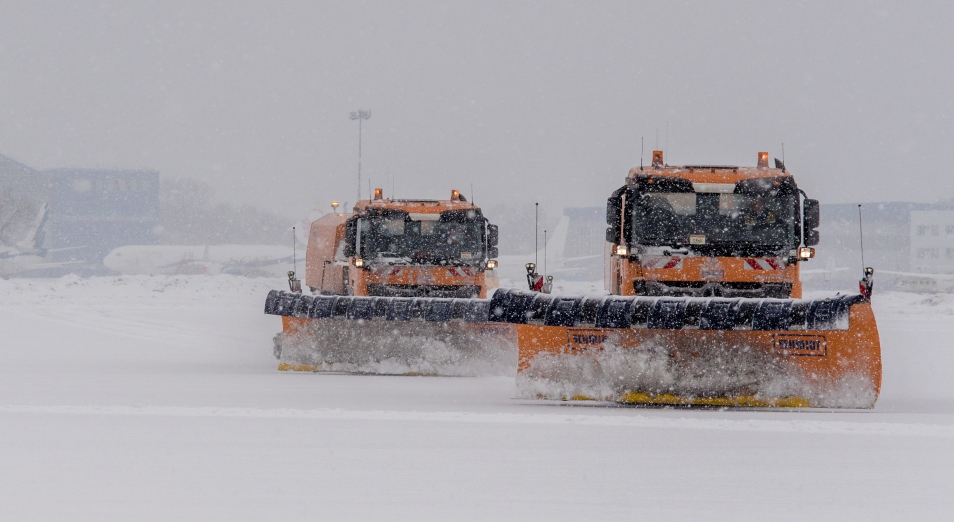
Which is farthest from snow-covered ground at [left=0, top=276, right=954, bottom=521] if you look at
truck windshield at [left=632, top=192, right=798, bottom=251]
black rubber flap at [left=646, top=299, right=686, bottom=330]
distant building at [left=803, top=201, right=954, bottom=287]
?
distant building at [left=803, top=201, right=954, bottom=287]

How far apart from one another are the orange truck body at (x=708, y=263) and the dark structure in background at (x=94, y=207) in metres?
94.0

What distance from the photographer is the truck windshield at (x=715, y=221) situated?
11250 mm

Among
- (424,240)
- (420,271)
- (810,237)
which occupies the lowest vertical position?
(420,271)

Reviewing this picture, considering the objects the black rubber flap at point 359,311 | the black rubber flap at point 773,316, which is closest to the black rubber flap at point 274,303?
the black rubber flap at point 359,311

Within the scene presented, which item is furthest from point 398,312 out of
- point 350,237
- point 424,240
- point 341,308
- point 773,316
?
point 773,316

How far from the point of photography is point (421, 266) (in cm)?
1584

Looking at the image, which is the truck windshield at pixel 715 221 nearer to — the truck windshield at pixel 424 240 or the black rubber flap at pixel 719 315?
the black rubber flap at pixel 719 315

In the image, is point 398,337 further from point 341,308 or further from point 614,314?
point 614,314

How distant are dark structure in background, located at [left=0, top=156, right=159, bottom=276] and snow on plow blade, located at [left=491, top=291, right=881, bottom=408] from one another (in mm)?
94993

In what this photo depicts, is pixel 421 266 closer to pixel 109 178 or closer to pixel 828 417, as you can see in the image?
pixel 828 417

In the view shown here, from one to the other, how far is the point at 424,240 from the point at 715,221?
5617 mm

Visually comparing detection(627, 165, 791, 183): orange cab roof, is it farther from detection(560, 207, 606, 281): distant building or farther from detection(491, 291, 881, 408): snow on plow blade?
detection(560, 207, 606, 281): distant building

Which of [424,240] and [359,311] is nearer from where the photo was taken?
[359,311]

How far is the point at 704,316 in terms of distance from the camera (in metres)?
9.48
